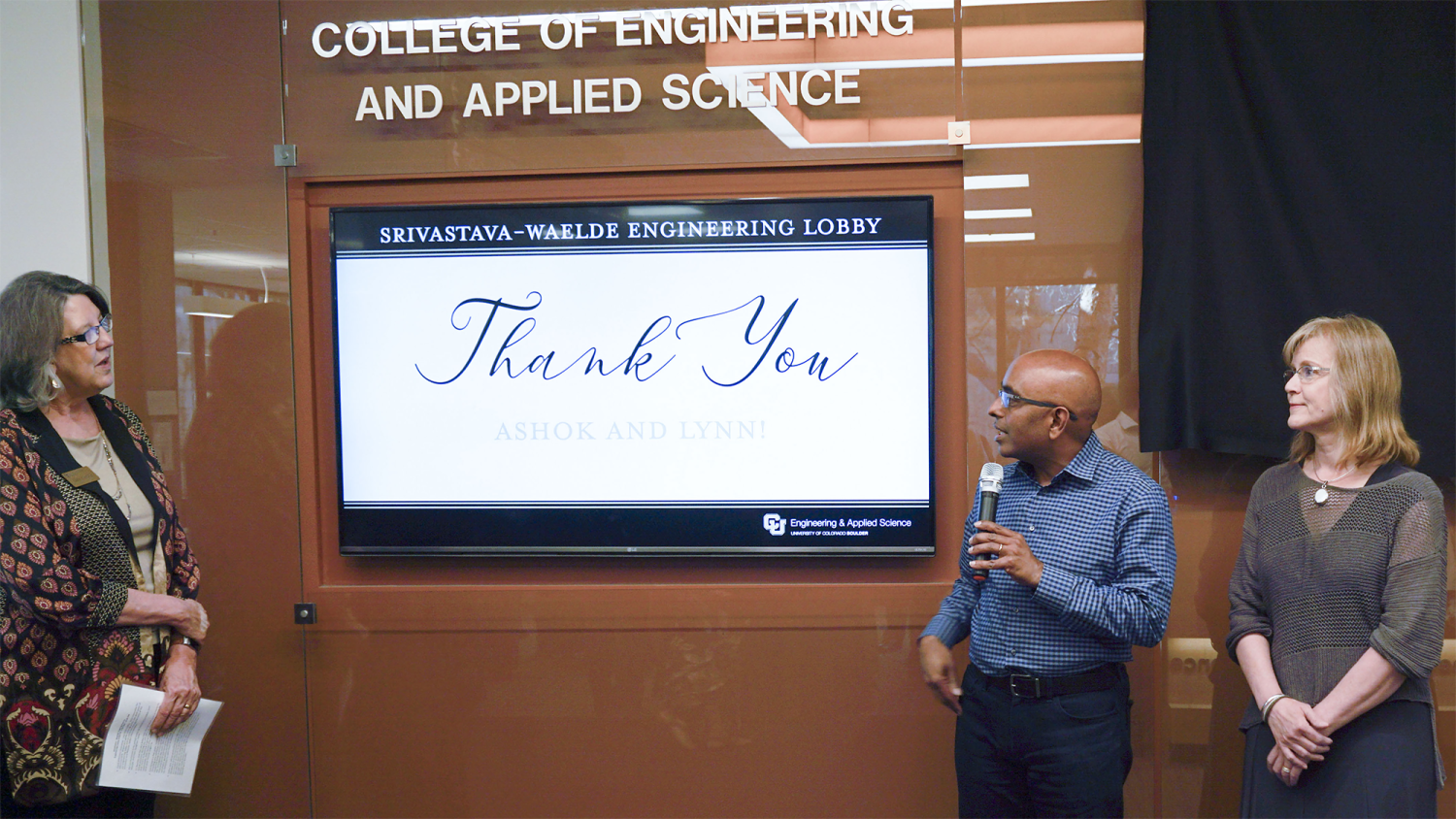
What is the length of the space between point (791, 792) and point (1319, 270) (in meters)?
2.41

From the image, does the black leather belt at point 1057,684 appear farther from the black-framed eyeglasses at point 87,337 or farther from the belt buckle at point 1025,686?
the black-framed eyeglasses at point 87,337

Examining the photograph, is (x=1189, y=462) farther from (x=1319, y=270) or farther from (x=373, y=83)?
(x=373, y=83)

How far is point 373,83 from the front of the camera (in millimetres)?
2955

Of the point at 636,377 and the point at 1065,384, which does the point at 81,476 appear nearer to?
the point at 636,377

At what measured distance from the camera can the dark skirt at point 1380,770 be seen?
2.00 m

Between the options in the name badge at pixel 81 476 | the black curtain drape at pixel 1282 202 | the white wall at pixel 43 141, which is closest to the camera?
the name badge at pixel 81 476

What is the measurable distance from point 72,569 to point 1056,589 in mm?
2374

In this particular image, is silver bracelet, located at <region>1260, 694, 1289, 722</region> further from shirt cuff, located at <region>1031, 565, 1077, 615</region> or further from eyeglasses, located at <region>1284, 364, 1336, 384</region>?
eyeglasses, located at <region>1284, 364, 1336, 384</region>

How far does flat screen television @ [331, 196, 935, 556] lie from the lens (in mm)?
2834

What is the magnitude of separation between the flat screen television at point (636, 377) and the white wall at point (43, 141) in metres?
0.97

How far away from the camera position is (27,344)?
2158 mm

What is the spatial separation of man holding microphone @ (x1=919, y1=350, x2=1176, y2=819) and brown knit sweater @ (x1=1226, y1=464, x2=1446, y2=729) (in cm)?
33

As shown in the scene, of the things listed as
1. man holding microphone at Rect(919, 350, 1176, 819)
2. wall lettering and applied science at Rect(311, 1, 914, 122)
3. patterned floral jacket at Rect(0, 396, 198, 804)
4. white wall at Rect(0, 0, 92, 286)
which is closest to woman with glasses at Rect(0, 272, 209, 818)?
patterned floral jacket at Rect(0, 396, 198, 804)

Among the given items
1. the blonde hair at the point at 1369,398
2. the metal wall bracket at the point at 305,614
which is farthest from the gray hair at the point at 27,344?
the blonde hair at the point at 1369,398
